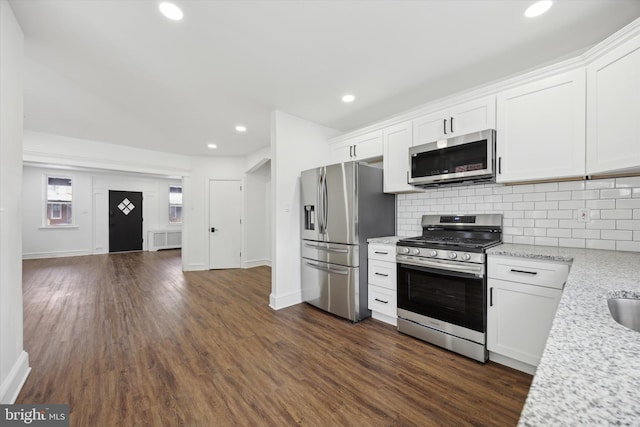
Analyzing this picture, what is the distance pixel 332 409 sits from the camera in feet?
5.38

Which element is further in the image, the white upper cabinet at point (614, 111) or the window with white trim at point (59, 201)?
the window with white trim at point (59, 201)

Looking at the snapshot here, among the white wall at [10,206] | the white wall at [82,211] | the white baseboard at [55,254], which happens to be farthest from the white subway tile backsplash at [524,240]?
the white baseboard at [55,254]

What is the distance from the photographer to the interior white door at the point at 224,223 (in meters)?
6.00

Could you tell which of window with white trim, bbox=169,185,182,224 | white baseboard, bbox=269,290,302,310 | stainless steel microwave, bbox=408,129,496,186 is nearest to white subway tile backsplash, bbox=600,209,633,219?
stainless steel microwave, bbox=408,129,496,186

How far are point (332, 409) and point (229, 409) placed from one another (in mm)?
665

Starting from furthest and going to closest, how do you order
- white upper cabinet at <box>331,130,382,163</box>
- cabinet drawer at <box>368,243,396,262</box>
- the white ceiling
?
1. white upper cabinet at <box>331,130,382,163</box>
2. cabinet drawer at <box>368,243,396,262</box>
3. the white ceiling

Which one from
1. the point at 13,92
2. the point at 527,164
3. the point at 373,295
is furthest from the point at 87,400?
the point at 527,164

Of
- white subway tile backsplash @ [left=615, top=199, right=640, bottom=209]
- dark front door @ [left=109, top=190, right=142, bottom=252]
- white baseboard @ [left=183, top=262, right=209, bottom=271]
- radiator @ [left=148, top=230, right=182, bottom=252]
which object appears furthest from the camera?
radiator @ [left=148, top=230, right=182, bottom=252]

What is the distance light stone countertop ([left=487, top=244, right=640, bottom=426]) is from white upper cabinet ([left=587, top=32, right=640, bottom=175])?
4.28 ft

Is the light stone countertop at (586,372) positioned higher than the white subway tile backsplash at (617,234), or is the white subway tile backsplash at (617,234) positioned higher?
the white subway tile backsplash at (617,234)

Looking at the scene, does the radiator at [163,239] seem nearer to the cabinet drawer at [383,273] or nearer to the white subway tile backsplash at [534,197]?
the cabinet drawer at [383,273]

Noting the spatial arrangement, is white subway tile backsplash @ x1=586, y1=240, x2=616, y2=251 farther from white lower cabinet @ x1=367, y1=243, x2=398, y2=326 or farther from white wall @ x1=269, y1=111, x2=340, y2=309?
white wall @ x1=269, y1=111, x2=340, y2=309

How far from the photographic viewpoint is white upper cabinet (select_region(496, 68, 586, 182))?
1926mm

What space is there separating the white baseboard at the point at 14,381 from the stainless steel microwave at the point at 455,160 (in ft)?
11.5
